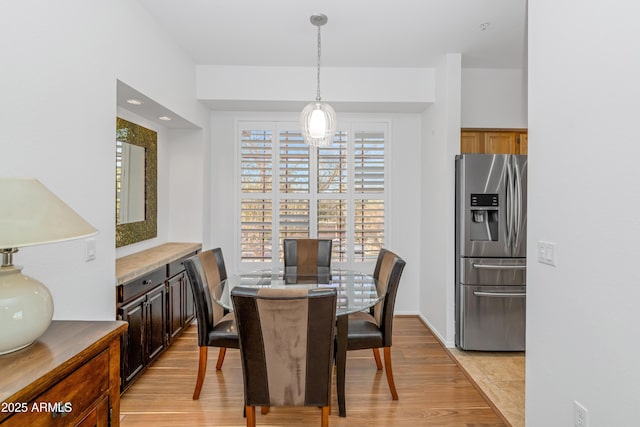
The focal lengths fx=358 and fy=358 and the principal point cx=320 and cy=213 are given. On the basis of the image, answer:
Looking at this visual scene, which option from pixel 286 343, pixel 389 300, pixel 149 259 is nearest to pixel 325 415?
pixel 286 343

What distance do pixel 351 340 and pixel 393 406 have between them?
0.54 m

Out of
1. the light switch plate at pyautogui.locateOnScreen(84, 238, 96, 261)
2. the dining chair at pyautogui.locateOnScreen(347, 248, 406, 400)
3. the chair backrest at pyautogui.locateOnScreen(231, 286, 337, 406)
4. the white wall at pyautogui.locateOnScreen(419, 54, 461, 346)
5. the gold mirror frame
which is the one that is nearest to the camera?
the chair backrest at pyautogui.locateOnScreen(231, 286, 337, 406)

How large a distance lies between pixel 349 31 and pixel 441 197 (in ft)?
5.76

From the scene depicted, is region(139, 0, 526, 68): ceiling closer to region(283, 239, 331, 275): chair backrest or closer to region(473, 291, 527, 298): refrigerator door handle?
region(283, 239, 331, 275): chair backrest

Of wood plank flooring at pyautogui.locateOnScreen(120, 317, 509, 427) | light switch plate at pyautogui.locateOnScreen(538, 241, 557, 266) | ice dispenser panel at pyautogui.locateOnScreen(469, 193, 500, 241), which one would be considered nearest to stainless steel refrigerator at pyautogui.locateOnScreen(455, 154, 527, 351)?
ice dispenser panel at pyautogui.locateOnScreen(469, 193, 500, 241)

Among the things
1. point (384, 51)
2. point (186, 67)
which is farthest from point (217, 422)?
point (384, 51)

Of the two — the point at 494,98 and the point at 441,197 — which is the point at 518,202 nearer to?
the point at 441,197

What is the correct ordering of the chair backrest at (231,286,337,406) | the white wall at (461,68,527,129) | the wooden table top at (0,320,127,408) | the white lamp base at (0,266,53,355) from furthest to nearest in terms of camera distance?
the white wall at (461,68,527,129)
the chair backrest at (231,286,337,406)
the white lamp base at (0,266,53,355)
the wooden table top at (0,320,127,408)

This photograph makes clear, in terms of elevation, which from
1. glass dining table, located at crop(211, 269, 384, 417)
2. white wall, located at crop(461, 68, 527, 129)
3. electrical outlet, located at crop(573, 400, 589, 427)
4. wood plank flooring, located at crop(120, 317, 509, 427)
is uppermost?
white wall, located at crop(461, 68, 527, 129)

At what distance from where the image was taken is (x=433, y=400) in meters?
2.48

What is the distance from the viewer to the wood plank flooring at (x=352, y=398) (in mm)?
2242

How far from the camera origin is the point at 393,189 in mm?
4297

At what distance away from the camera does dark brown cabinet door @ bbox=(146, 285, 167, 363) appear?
8.98ft

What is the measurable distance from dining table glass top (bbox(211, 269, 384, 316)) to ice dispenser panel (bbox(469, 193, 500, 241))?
42.9 inches
